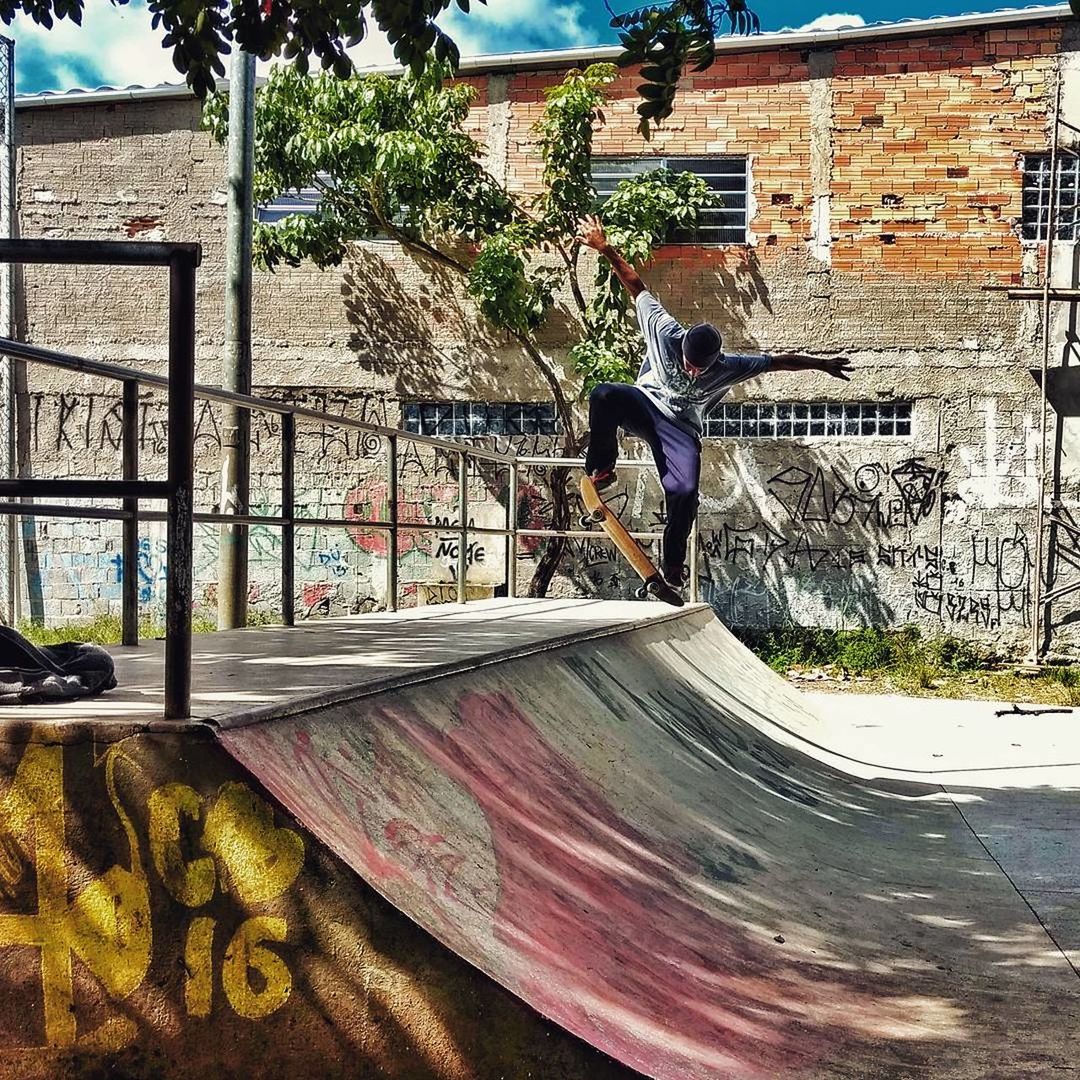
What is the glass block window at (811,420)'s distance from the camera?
43.9 ft

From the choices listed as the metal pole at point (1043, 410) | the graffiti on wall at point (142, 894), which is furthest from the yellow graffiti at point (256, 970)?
the metal pole at point (1043, 410)

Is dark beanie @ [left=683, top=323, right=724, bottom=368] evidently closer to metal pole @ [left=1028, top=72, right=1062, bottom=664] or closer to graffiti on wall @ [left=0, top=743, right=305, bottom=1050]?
graffiti on wall @ [left=0, top=743, right=305, bottom=1050]

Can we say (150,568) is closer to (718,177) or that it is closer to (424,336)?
(424,336)

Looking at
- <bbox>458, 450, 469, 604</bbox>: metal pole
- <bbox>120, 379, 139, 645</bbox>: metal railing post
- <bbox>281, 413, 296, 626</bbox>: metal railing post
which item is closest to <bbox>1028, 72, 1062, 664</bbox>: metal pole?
<bbox>458, 450, 469, 604</bbox>: metal pole

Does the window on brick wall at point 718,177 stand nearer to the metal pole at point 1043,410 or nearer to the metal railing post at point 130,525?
the metal pole at point 1043,410

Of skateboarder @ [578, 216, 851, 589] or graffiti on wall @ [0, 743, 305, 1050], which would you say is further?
skateboarder @ [578, 216, 851, 589]

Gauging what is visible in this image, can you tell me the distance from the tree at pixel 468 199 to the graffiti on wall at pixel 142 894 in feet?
Answer: 35.5

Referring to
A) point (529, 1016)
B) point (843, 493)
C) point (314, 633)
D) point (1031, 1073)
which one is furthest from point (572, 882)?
point (843, 493)

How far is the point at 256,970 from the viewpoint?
84.1 inches

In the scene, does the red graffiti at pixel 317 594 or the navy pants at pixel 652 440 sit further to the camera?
the red graffiti at pixel 317 594

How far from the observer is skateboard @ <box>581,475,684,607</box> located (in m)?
7.29

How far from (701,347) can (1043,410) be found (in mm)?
7331

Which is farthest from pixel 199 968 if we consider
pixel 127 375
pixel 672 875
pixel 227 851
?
pixel 127 375

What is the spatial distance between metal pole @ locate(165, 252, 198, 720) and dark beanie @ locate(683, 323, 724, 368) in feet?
17.1
